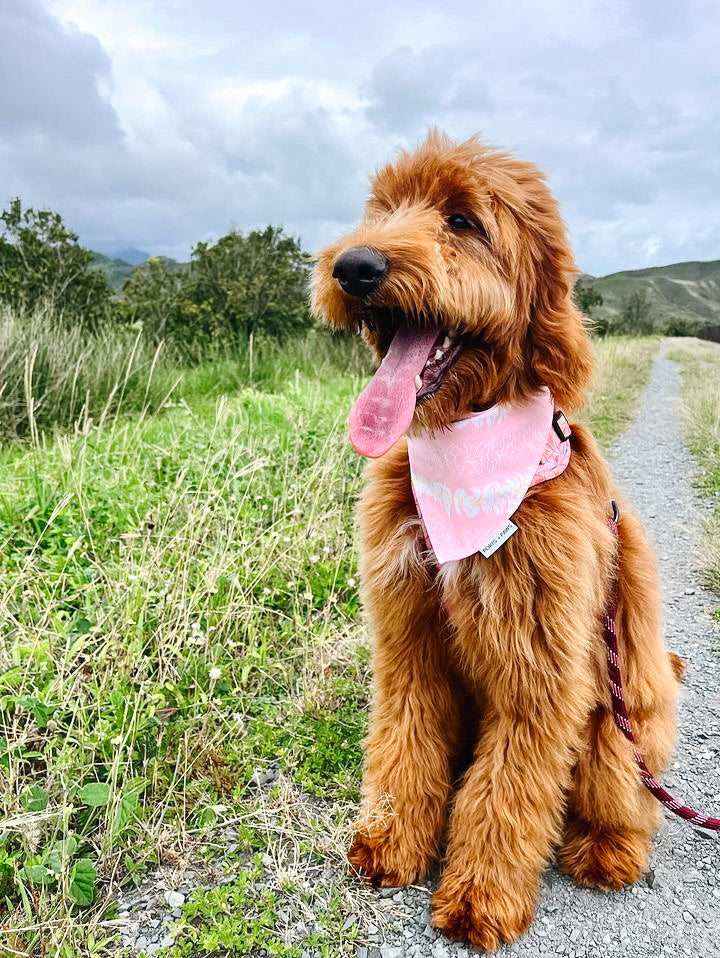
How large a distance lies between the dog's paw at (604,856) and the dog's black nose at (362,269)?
1.99m

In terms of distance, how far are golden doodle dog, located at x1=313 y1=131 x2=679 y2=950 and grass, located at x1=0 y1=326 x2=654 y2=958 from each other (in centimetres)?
34

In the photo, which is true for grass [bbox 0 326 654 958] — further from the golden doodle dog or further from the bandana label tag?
the bandana label tag

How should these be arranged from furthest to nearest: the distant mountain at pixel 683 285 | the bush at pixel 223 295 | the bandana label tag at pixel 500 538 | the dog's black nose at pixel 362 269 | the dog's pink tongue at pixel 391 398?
1. the distant mountain at pixel 683 285
2. the bush at pixel 223 295
3. the bandana label tag at pixel 500 538
4. the dog's pink tongue at pixel 391 398
5. the dog's black nose at pixel 362 269

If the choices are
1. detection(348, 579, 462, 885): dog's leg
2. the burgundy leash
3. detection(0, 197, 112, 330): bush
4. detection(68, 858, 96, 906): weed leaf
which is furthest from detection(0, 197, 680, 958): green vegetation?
detection(0, 197, 112, 330): bush

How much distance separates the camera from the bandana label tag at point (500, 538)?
2.26 metres

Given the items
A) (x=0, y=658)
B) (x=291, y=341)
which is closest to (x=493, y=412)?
(x=0, y=658)

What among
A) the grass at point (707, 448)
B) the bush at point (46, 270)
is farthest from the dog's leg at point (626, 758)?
the bush at point (46, 270)

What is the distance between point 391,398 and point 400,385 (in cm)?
5

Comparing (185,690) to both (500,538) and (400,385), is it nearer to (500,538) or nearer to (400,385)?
(500,538)

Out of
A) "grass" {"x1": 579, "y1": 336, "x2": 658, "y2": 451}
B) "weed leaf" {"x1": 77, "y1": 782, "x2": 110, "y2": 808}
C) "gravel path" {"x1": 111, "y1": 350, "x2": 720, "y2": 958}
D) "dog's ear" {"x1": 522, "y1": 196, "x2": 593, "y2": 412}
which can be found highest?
"dog's ear" {"x1": 522, "y1": 196, "x2": 593, "y2": 412}

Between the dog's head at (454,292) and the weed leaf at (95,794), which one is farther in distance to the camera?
the weed leaf at (95,794)

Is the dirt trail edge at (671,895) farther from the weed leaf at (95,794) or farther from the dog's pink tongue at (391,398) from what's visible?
the dog's pink tongue at (391,398)

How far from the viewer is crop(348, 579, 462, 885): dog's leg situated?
2.49m

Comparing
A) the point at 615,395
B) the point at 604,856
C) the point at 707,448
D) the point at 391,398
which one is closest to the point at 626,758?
the point at 604,856
